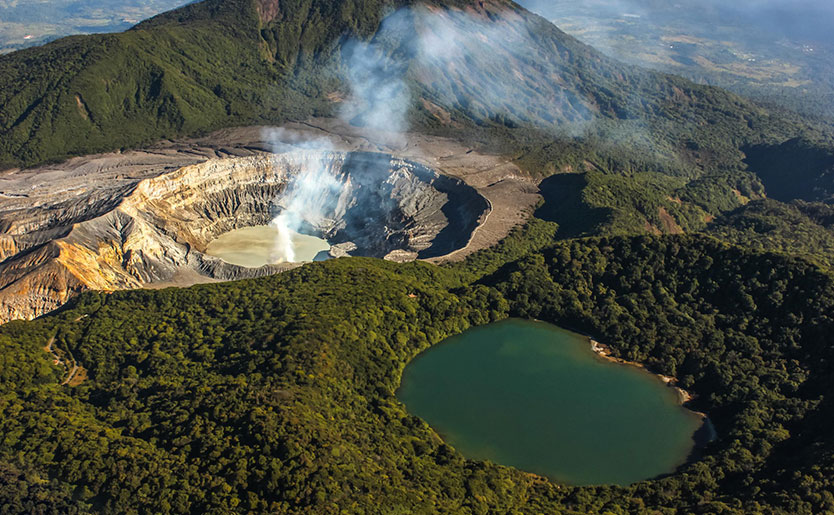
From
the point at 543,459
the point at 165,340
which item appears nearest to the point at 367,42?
the point at 165,340

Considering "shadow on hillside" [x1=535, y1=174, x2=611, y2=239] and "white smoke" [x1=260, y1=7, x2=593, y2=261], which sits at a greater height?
"white smoke" [x1=260, y1=7, x2=593, y2=261]

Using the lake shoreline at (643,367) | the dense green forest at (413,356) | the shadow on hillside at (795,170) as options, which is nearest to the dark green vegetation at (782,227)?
the dense green forest at (413,356)

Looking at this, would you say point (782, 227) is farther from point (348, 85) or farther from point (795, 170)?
point (348, 85)

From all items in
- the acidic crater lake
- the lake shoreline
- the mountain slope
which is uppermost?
A: the mountain slope

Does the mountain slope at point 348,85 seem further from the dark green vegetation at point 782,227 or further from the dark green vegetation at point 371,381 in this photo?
the dark green vegetation at point 371,381

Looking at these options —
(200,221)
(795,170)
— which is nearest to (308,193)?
(200,221)

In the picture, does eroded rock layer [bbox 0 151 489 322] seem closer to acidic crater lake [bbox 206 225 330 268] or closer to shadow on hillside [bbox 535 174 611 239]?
acidic crater lake [bbox 206 225 330 268]

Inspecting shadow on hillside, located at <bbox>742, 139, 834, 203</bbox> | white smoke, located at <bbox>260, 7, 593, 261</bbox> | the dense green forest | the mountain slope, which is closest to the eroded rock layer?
the dense green forest

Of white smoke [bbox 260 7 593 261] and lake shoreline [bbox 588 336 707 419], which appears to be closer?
lake shoreline [bbox 588 336 707 419]
